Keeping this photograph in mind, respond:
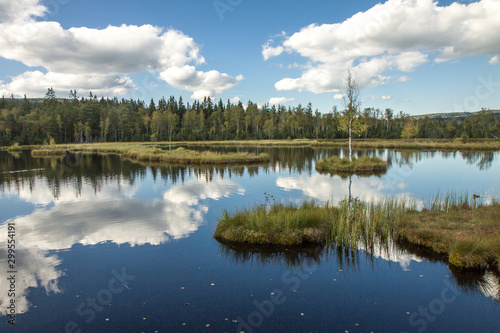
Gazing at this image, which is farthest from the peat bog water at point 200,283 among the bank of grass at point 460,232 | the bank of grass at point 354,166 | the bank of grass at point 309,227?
the bank of grass at point 354,166

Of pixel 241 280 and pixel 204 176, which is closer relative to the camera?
pixel 241 280

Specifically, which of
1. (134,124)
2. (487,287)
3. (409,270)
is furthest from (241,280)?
(134,124)

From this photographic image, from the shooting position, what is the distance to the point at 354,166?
31.6 metres

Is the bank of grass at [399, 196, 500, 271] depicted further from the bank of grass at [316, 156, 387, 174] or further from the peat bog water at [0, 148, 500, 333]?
the bank of grass at [316, 156, 387, 174]

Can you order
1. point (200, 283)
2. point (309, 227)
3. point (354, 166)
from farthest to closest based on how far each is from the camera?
point (354, 166), point (309, 227), point (200, 283)

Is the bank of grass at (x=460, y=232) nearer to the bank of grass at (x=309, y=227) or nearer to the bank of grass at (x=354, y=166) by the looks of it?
the bank of grass at (x=309, y=227)

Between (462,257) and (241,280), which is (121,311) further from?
(462,257)

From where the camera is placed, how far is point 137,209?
17.3 meters

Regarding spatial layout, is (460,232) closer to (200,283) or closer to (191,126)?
(200,283)

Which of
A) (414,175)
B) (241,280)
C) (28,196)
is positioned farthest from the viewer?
(414,175)

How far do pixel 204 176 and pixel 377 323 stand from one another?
23.9 meters

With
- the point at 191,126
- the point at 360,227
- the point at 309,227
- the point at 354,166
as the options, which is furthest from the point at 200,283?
the point at 191,126

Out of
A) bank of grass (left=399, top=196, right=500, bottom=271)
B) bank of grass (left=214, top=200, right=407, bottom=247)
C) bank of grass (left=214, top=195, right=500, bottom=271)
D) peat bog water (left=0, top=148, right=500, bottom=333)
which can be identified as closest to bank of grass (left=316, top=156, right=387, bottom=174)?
bank of grass (left=399, top=196, right=500, bottom=271)

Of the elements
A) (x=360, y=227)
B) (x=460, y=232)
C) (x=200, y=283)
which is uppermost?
(x=460, y=232)
